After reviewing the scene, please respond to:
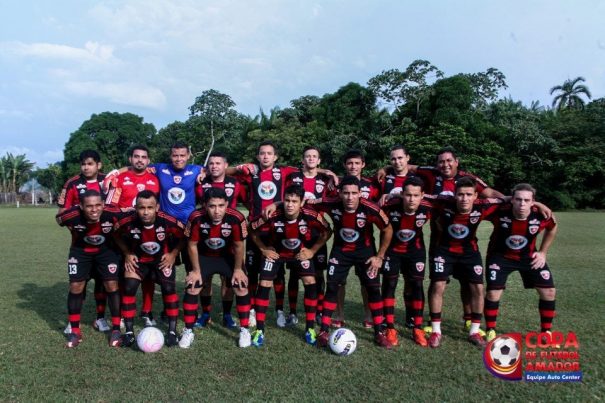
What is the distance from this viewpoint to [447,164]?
18.7 feet

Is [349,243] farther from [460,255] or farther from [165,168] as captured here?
[165,168]

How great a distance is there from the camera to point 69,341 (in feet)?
16.6

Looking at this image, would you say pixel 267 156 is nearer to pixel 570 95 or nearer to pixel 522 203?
pixel 522 203

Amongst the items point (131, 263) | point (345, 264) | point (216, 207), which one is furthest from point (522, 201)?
point (131, 263)

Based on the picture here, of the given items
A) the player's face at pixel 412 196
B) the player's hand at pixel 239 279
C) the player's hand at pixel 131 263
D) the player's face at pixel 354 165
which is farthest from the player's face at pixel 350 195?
the player's hand at pixel 131 263

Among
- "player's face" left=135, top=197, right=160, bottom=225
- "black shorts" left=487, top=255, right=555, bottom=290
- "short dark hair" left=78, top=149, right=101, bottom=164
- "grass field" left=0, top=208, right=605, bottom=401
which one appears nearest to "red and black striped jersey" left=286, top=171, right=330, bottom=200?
"grass field" left=0, top=208, right=605, bottom=401

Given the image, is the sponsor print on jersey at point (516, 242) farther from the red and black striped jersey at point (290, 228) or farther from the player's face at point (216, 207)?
the player's face at point (216, 207)

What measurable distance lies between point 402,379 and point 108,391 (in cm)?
254

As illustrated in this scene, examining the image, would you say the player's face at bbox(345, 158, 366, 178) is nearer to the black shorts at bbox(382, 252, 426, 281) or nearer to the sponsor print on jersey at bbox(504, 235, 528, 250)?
the black shorts at bbox(382, 252, 426, 281)

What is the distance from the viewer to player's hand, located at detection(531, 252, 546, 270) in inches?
199

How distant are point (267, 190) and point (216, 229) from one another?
103 cm

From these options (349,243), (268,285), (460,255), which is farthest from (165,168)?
(460,255)

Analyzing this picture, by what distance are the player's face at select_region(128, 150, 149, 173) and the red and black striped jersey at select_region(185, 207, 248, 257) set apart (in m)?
1.13
